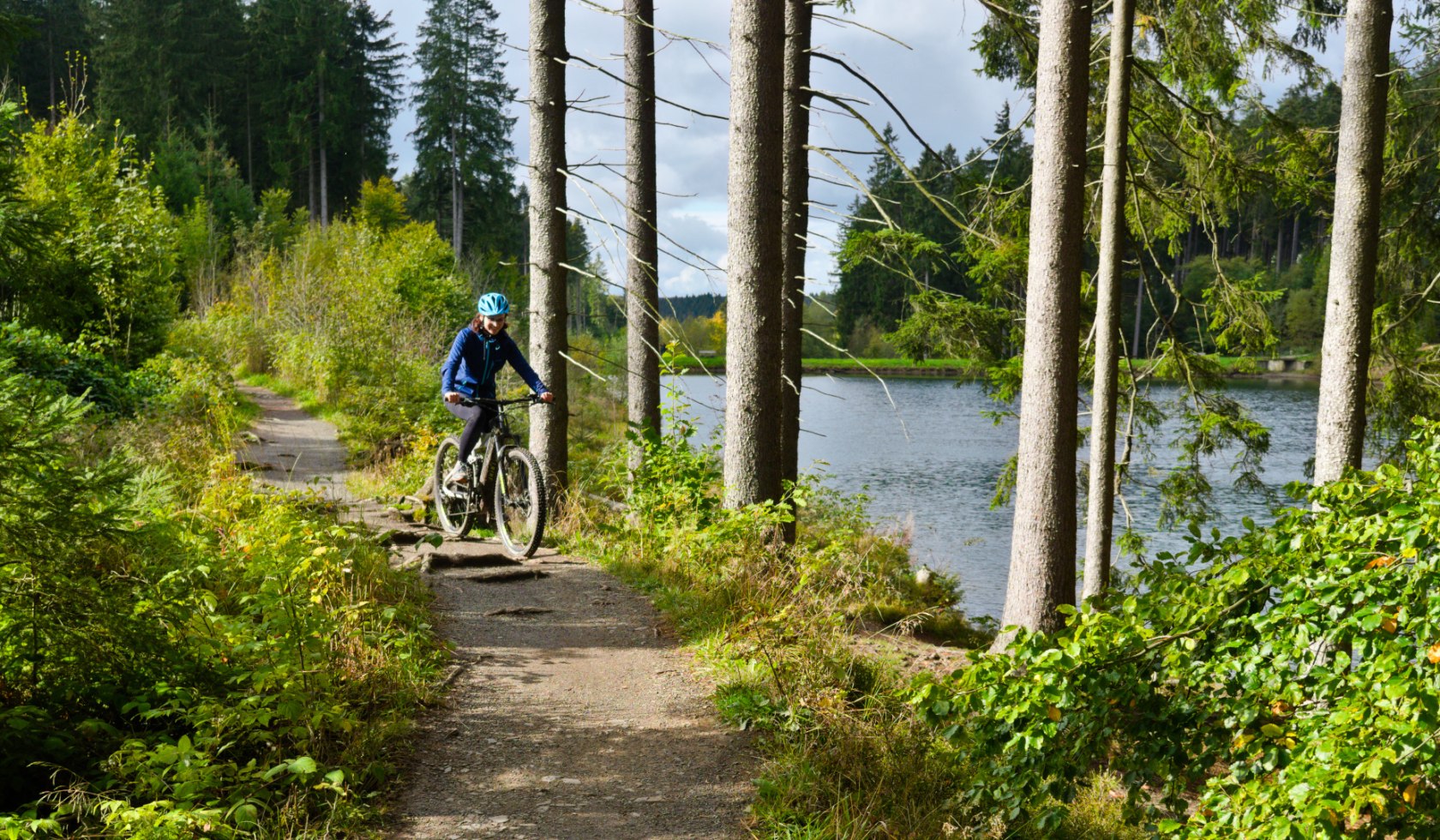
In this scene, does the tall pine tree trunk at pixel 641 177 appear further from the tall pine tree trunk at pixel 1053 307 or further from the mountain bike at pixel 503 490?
the tall pine tree trunk at pixel 1053 307

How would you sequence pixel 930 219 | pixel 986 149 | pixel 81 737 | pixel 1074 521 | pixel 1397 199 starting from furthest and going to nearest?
pixel 930 219 → pixel 1397 199 → pixel 986 149 → pixel 1074 521 → pixel 81 737

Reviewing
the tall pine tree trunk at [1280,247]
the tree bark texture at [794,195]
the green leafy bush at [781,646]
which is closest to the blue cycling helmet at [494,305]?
the green leafy bush at [781,646]

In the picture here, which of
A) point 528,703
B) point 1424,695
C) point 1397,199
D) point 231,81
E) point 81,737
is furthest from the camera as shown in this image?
point 231,81

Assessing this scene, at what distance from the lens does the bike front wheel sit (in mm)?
7883

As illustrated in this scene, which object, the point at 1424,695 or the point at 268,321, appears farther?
the point at 268,321

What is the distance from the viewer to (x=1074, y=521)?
7.16 metres

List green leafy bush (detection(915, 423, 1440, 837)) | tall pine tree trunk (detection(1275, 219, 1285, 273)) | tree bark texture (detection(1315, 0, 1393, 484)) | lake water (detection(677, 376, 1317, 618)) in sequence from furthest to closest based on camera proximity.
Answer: tall pine tree trunk (detection(1275, 219, 1285, 273)), lake water (detection(677, 376, 1317, 618)), tree bark texture (detection(1315, 0, 1393, 484)), green leafy bush (detection(915, 423, 1440, 837))

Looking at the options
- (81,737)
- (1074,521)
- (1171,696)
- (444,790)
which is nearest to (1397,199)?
(1074,521)

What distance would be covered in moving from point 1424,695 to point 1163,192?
8933 mm

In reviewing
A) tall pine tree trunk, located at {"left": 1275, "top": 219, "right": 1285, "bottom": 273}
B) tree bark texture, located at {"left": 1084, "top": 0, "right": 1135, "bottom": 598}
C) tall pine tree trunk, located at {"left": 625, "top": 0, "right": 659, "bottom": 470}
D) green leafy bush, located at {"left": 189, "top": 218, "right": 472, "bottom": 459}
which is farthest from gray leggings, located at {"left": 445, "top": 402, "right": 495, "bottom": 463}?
tall pine tree trunk, located at {"left": 1275, "top": 219, "right": 1285, "bottom": 273}

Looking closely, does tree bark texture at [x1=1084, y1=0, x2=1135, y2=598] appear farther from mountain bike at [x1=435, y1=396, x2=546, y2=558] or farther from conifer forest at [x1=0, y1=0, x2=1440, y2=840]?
mountain bike at [x1=435, y1=396, x2=546, y2=558]

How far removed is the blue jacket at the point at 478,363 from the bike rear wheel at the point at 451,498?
0.58 metres

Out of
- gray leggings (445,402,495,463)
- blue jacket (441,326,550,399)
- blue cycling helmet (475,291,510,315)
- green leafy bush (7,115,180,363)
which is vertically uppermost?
green leafy bush (7,115,180,363)

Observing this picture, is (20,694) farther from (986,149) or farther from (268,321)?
(268,321)
